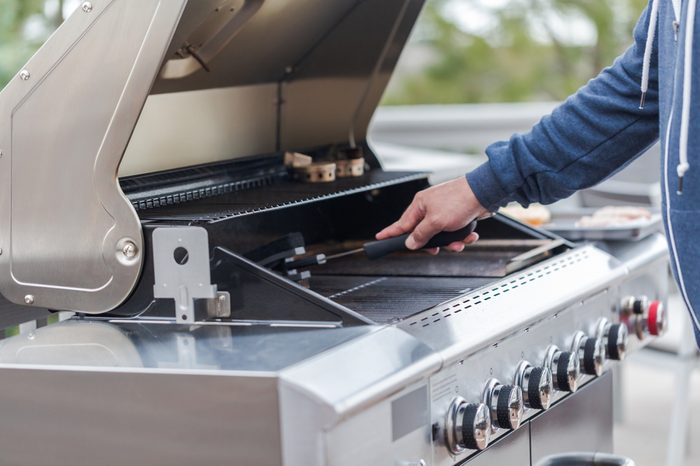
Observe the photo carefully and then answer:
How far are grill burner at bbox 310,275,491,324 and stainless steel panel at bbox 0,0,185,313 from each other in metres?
0.34

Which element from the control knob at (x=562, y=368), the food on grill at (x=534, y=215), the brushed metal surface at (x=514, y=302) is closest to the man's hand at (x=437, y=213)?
the brushed metal surface at (x=514, y=302)

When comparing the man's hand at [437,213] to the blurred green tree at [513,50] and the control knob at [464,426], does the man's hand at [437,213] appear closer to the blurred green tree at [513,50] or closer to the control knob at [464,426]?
the control knob at [464,426]

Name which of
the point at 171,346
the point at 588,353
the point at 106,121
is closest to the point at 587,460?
the point at 588,353

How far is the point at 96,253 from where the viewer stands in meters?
1.50

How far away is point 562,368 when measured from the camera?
5.47 feet

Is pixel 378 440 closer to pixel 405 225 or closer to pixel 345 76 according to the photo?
pixel 405 225

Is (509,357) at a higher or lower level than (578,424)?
higher

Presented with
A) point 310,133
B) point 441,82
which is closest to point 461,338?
point 310,133

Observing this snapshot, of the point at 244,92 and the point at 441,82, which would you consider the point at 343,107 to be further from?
the point at 441,82

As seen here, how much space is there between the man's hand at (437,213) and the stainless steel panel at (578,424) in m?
0.34

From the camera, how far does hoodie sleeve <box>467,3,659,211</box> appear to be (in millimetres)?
1720

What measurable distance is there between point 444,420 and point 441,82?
938 cm

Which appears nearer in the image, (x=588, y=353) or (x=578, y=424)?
(x=588, y=353)

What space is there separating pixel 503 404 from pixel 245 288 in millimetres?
399
